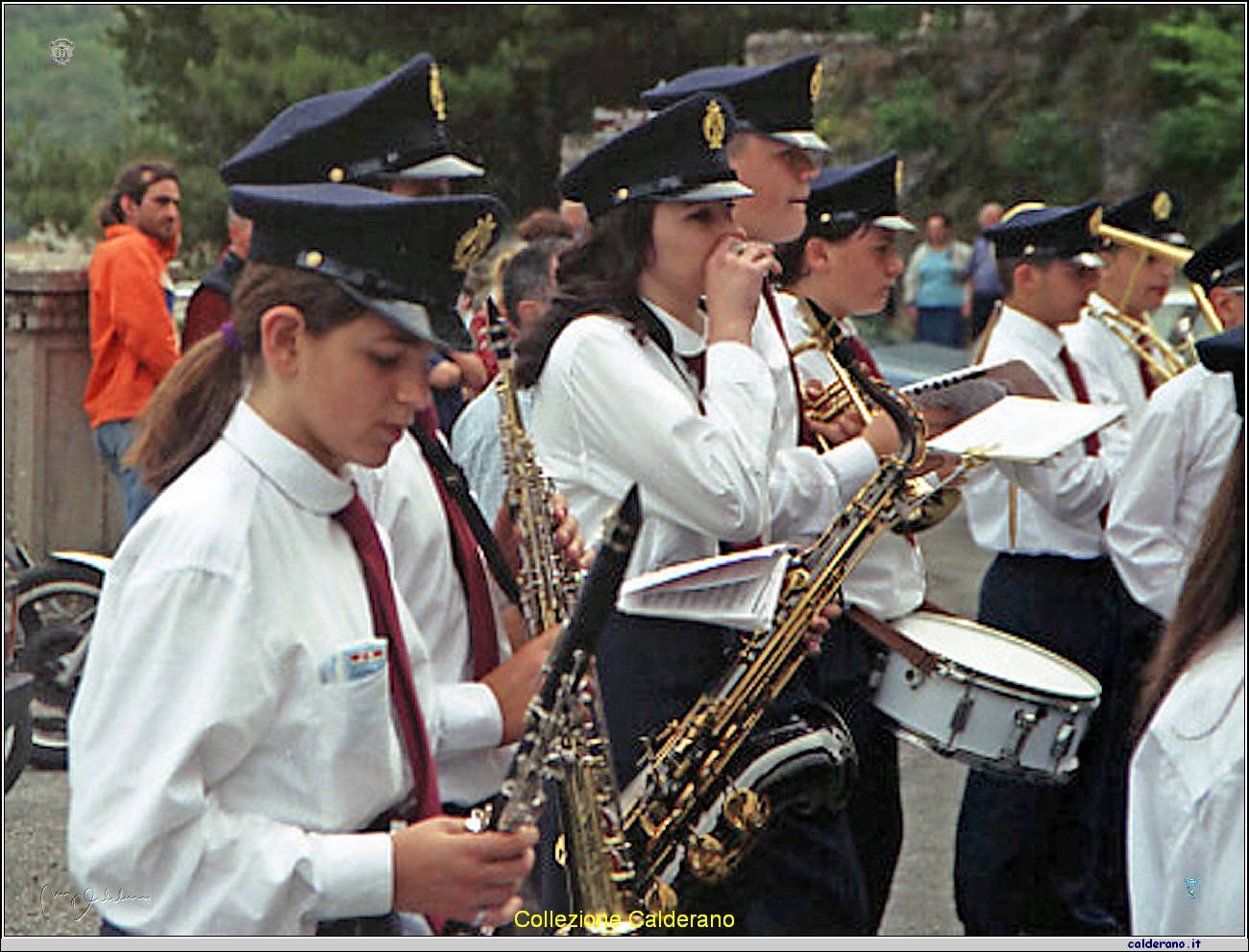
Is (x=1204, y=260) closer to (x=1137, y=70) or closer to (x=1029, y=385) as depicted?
(x=1029, y=385)

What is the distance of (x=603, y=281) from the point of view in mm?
3846

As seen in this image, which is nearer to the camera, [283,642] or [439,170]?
[283,642]

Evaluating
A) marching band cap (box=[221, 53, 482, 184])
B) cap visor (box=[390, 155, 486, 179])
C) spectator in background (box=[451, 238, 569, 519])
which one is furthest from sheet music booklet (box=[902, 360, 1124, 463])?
marching band cap (box=[221, 53, 482, 184])

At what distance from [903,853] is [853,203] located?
229cm

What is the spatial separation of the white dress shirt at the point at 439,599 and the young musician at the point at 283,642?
1.15ft

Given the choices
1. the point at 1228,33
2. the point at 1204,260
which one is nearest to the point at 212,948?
the point at 1204,260

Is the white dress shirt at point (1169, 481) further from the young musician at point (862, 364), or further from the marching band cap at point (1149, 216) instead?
the marching band cap at point (1149, 216)

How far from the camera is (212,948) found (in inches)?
92.6

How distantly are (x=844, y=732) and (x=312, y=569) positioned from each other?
5.36 feet

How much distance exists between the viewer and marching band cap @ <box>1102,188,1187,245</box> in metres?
6.45

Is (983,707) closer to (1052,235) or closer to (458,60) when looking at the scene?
(1052,235)

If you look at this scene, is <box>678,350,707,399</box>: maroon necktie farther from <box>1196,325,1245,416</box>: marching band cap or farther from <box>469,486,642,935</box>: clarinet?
<box>1196,325,1245,416</box>: marching band cap

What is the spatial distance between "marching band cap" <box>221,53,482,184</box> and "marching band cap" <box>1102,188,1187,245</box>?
364 cm

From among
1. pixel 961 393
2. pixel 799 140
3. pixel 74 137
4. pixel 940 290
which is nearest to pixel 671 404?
pixel 799 140
